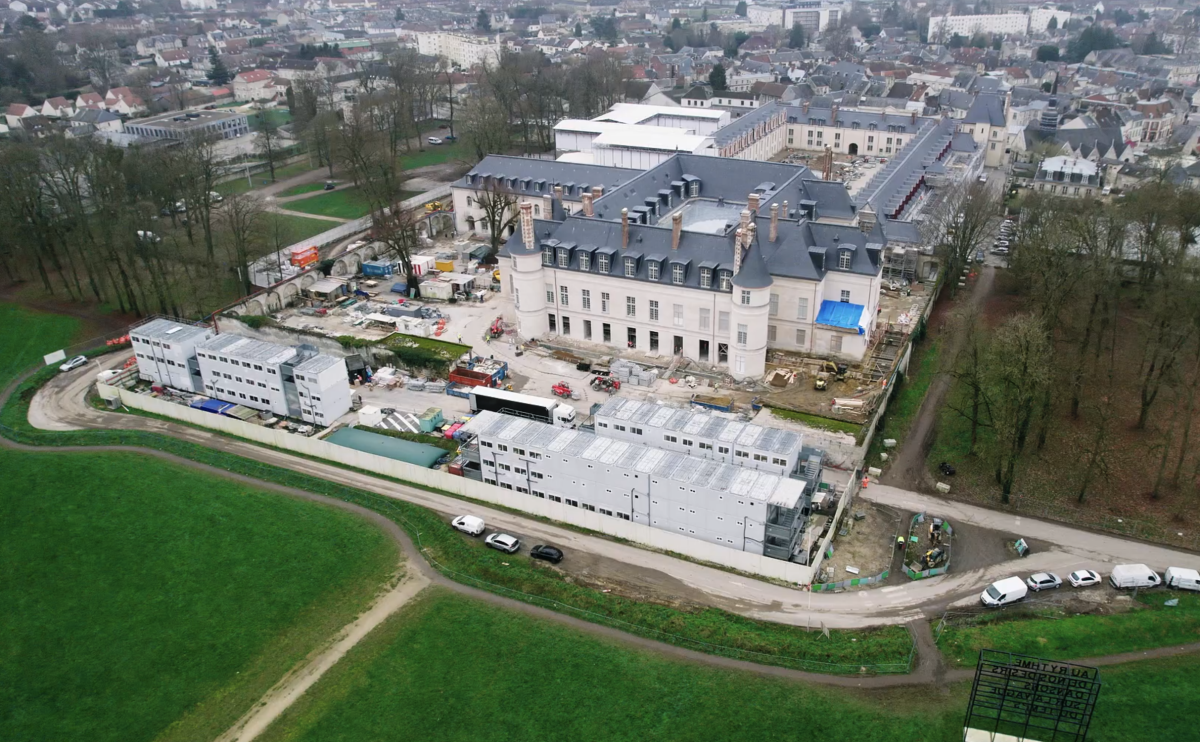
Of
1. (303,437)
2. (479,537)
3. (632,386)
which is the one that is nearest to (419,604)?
(479,537)

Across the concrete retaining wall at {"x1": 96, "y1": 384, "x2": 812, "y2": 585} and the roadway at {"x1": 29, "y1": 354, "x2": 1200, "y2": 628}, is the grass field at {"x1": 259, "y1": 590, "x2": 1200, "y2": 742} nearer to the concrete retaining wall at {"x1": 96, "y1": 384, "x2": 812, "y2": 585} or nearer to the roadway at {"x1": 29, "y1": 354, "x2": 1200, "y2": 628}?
the roadway at {"x1": 29, "y1": 354, "x2": 1200, "y2": 628}

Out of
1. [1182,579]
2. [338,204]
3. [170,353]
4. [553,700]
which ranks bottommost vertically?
[553,700]

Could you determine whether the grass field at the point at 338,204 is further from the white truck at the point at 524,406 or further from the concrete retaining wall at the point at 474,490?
the white truck at the point at 524,406

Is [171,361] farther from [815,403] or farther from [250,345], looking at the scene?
[815,403]

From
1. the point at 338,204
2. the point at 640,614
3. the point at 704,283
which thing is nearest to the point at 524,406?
the point at 704,283

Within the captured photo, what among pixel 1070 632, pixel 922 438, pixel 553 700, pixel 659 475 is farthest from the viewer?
pixel 922 438

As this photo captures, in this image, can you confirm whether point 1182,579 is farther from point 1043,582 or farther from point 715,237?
point 715,237
